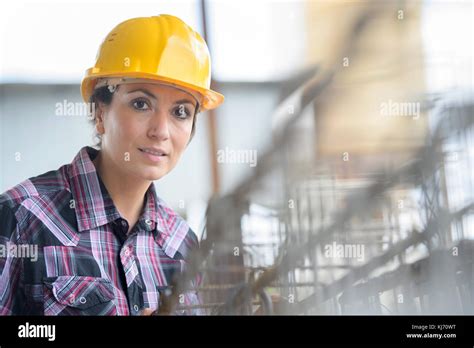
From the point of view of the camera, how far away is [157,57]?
230 cm

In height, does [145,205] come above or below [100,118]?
below

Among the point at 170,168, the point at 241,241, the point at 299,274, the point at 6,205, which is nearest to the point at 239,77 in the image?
the point at 170,168

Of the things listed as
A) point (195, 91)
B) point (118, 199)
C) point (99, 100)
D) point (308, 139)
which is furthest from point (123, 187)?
point (308, 139)

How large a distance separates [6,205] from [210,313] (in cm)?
83

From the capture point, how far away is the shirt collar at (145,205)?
2.37 m

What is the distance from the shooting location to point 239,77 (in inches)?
94.5

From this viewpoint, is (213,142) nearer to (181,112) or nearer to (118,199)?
(181,112)

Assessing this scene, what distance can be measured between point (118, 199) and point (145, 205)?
10 centimetres

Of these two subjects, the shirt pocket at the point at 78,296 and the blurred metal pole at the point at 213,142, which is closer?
the shirt pocket at the point at 78,296

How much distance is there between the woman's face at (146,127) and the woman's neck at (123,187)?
2 cm

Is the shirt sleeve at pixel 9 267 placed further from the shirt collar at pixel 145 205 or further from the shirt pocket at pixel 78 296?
the shirt collar at pixel 145 205

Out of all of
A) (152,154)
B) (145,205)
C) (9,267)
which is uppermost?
(152,154)

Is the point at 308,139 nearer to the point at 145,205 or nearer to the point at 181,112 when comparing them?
the point at 181,112

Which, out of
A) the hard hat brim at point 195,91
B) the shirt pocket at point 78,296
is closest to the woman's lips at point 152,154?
the hard hat brim at point 195,91
